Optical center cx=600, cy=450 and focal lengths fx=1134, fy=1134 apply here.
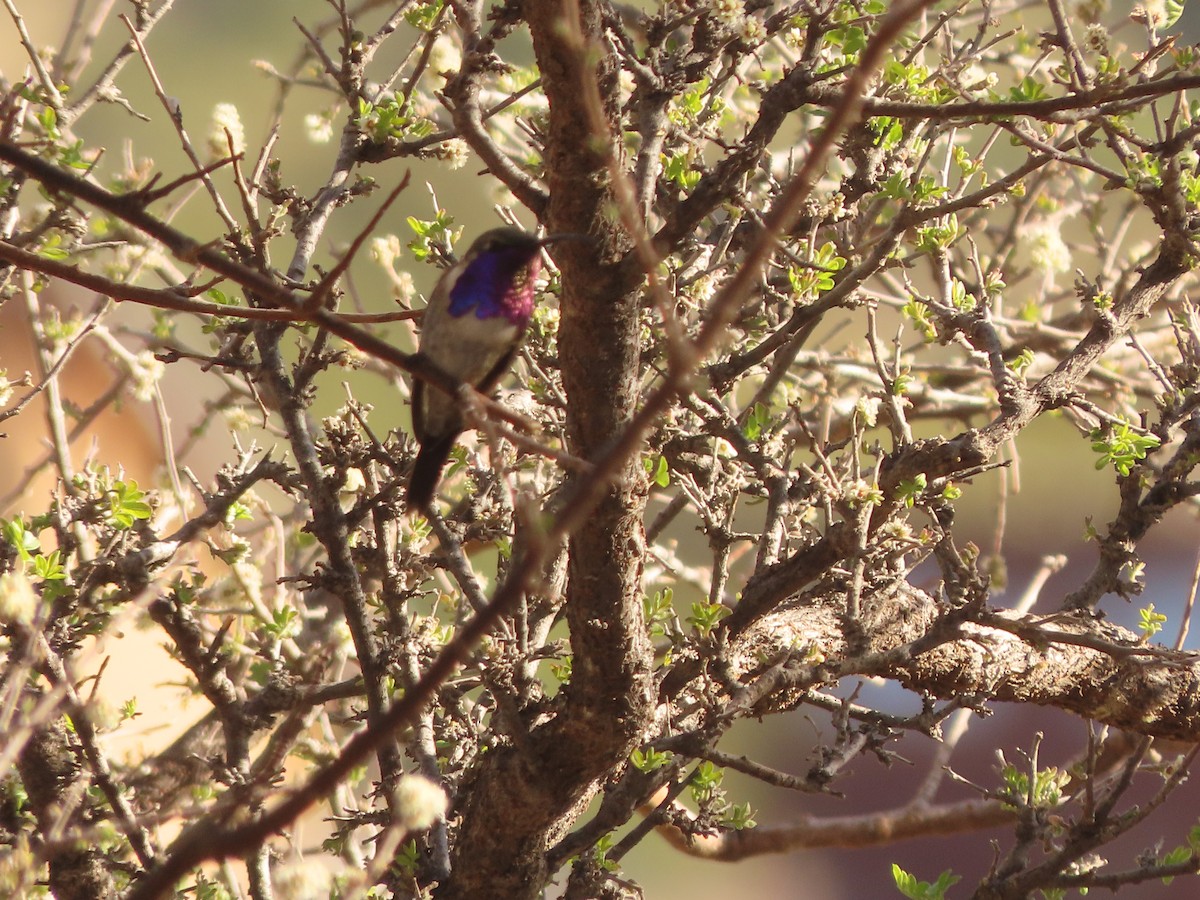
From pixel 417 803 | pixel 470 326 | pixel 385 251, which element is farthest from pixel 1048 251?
pixel 417 803

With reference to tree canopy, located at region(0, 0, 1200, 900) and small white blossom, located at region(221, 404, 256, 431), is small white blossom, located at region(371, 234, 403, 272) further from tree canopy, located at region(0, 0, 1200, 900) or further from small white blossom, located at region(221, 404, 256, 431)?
Result: small white blossom, located at region(221, 404, 256, 431)

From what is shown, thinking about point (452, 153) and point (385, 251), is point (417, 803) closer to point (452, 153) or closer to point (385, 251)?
point (452, 153)

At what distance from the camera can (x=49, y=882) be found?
227cm

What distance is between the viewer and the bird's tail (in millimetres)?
2242

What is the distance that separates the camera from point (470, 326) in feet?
8.04

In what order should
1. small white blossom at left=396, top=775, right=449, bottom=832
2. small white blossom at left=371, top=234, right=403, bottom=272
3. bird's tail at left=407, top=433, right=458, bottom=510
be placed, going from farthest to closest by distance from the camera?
1. small white blossom at left=371, top=234, right=403, bottom=272
2. bird's tail at left=407, top=433, right=458, bottom=510
3. small white blossom at left=396, top=775, right=449, bottom=832

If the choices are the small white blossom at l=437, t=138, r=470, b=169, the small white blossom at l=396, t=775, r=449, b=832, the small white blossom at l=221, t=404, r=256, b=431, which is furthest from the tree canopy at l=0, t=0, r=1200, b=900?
the small white blossom at l=396, t=775, r=449, b=832

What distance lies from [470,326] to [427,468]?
351mm

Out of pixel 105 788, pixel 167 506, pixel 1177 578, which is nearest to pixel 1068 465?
pixel 1177 578

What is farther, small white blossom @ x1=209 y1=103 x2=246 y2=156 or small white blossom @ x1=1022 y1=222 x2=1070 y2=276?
small white blossom @ x1=1022 y1=222 x2=1070 y2=276

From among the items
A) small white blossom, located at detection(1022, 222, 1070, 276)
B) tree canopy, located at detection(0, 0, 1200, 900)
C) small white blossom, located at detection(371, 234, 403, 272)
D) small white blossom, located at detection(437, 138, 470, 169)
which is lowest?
tree canopy, located at detection(0, 0, 1200, 900)

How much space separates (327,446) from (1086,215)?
3410mm

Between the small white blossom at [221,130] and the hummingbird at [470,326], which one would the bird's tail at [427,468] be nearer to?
the hummingbird at [470,326]

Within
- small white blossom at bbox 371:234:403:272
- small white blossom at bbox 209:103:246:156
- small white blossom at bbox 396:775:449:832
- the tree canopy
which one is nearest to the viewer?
small white blossom at bbox 396:775:449:832
